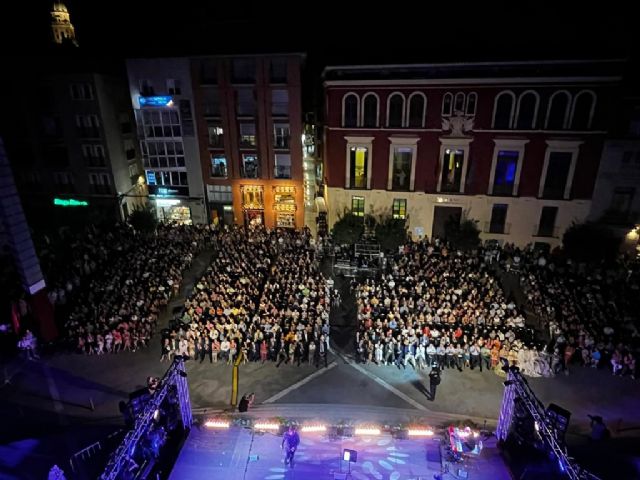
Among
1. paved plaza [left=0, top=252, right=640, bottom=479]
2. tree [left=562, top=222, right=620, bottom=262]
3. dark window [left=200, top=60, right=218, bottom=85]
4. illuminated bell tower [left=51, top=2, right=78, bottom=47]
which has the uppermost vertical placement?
illuminated bell tower [left=51, top=2, right=78, bottom=47]

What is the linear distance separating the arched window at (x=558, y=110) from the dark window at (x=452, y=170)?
6165 millimetres

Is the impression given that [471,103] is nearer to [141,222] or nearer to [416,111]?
[416,111]

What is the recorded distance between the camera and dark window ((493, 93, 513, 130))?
29.3 m

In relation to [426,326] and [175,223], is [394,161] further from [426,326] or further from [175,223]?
[175,223]

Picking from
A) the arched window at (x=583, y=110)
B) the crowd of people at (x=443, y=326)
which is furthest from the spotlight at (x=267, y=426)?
the arched window at (x=583, y=110)

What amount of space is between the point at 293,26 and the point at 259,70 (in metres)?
10.0

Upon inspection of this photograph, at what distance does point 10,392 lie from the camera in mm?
19672

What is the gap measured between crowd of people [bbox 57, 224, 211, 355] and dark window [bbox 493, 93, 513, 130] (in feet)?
79.1

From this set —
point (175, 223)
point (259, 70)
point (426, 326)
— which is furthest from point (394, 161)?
point (175, 223)

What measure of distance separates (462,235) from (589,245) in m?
8.21

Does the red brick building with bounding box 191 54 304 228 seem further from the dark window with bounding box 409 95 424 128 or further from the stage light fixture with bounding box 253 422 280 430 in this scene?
the stage light fixture with bounding box 253 422 280 430

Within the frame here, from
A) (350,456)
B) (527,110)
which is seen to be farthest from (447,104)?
(350,456)

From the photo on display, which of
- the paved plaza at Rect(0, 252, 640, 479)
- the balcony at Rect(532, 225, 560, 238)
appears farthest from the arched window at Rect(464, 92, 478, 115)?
the paved plaza at Rect(0, 252, 640, 479)

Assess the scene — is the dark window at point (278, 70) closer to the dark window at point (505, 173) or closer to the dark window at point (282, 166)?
the dark window at point (282, 166)
